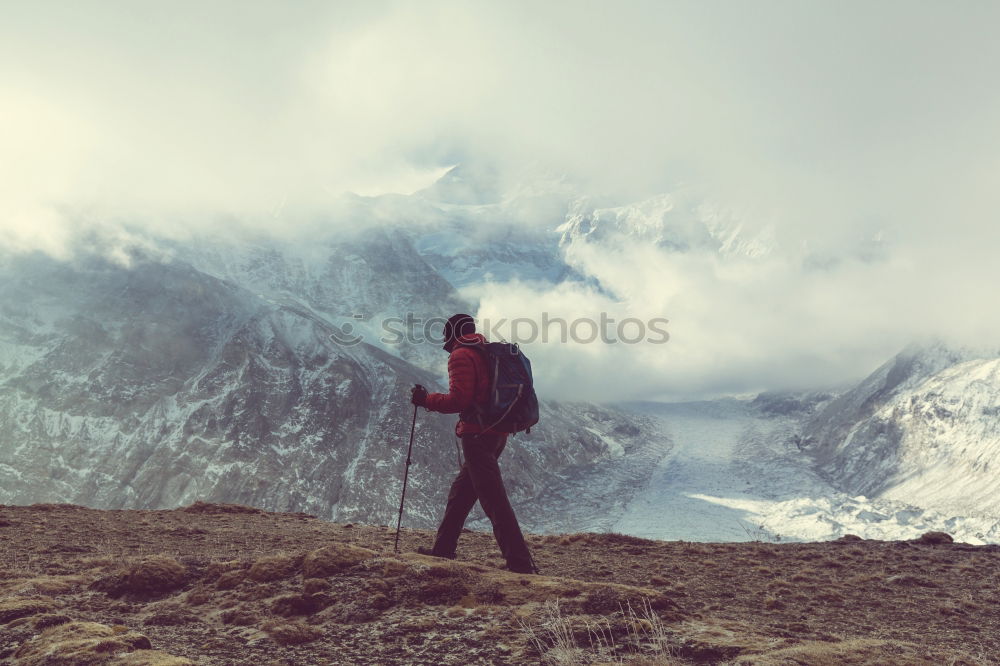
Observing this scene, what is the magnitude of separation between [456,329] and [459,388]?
111 centimetres

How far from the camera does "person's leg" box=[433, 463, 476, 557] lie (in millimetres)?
9984

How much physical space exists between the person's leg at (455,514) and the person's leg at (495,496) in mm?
225

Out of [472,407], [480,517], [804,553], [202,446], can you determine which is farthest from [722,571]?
[202,446]

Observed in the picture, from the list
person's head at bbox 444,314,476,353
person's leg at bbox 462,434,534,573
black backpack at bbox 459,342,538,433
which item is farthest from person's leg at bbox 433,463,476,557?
person's head at bbox 444,314,476,353

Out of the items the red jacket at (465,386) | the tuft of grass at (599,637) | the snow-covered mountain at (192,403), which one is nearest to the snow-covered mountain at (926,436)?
the snow-covered mountain at (192,403)

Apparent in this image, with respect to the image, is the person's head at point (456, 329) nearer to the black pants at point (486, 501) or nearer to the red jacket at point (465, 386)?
the red jacket at point (465, 386)

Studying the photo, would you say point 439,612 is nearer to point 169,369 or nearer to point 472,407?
point 472,407

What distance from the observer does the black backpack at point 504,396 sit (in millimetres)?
9609

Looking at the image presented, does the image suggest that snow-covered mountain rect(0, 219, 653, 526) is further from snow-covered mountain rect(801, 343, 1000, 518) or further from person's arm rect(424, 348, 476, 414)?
person's arm rect(424, 348, 476, 414)

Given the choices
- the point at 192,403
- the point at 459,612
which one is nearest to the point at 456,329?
the point at 459,612

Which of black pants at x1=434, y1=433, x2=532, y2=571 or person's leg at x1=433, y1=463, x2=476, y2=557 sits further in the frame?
person's leg at x1=433, y1=463, x2=476, y2=557

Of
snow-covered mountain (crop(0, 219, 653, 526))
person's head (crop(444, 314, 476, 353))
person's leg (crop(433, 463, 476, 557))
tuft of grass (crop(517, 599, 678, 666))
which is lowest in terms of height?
tuft of grass (crop(517, 599, 678, 666))

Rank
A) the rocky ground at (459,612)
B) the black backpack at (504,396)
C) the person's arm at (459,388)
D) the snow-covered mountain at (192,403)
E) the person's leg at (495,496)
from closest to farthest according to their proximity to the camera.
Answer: the rocky ground at (459,612) < the person's leg at (495,496) < the person's arm at (459,388) < the black backpack at (504,396) < the snow-covered mountain at (192,403)

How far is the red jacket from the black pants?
1.16 feet
